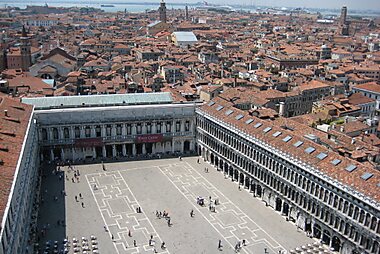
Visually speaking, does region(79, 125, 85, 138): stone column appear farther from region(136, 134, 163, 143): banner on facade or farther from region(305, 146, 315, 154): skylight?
region(305, 146, 315, 154): skylight

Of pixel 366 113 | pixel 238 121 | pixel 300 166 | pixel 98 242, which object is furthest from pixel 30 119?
pixel 366 113

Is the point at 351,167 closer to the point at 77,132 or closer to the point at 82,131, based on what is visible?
the point at 82,131

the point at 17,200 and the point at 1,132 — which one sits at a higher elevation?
the point at 1,132

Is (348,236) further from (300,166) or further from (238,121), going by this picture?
(238,121)

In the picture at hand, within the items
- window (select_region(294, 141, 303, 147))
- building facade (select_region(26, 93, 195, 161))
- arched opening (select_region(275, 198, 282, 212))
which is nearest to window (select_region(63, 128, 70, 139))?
building facade (select_region(26, 93, 195, 161))

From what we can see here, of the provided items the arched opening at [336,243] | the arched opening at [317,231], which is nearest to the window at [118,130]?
the arched opening at [317,231]
